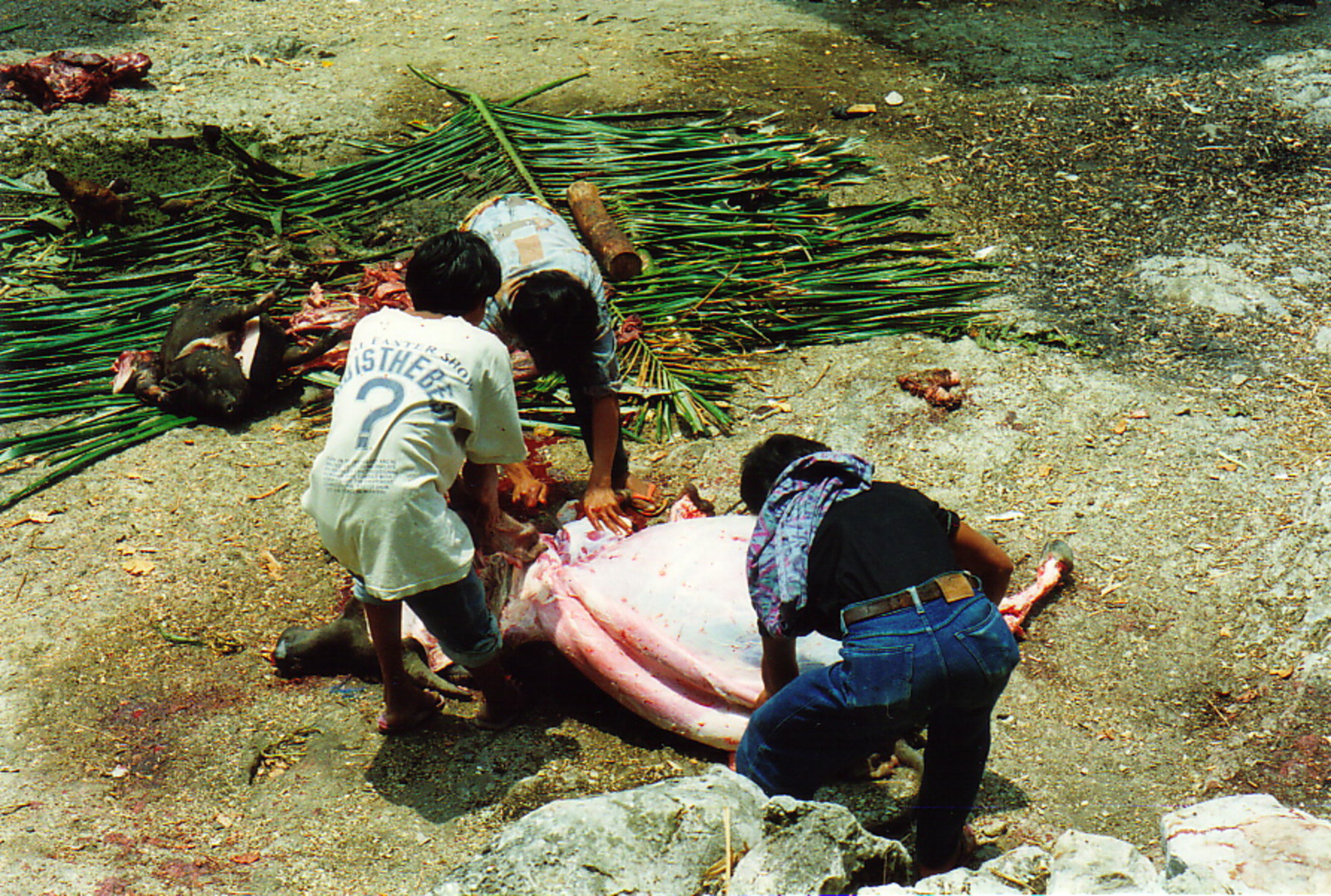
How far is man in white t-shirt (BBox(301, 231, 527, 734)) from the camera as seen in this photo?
284 centimetres

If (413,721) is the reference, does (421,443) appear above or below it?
above

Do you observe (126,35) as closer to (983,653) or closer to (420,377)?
(420,377)

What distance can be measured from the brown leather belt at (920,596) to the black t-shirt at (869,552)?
14 mm

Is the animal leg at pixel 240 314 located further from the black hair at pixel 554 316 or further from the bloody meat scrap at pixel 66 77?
the bloody meat scrap at pixel 66 77

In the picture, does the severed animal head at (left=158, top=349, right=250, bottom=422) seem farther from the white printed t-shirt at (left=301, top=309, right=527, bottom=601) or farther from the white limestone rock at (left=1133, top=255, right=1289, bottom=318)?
the white limestone rock at (left=1133, top=255, right=1289, bottom=318)

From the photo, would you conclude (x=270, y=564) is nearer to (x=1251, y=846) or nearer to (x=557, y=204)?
(x=557, y=204)

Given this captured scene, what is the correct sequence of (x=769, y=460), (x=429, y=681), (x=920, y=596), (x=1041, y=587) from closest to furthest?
(x=920, y=596) < (x=769, y=460) < (x=429, y=681) < (x=1041, y=587)

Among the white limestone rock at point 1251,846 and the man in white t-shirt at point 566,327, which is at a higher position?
the man in white t-shirt at point 566,327

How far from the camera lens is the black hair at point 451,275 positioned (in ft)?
9.72

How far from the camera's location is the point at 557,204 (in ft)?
18.1

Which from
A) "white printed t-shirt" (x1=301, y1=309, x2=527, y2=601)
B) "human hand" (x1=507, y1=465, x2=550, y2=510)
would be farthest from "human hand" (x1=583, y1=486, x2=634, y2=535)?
"white printed t-shirt" (x1=301, y1=309, x2=527, y2=601)

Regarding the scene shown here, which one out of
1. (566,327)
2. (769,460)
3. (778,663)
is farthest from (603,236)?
(778,663)

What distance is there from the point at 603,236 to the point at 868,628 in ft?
9.93

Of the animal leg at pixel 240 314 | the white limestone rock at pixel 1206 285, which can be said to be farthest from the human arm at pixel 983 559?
the animal leg at pixel 240 314
